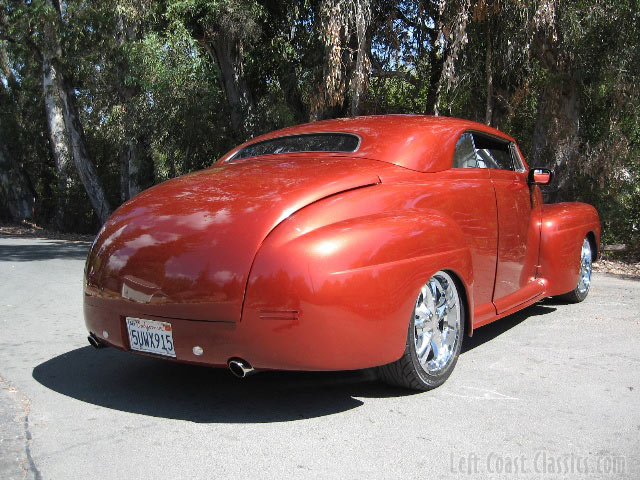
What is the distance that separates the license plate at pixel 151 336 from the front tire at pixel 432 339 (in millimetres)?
1204

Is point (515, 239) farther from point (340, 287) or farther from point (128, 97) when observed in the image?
point (128, 97)

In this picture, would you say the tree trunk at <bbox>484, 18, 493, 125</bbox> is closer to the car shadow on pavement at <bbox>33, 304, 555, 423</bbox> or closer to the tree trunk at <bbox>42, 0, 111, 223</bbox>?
the car shadow on pavement at <bbox>33, 304, 555, 423</bbox>

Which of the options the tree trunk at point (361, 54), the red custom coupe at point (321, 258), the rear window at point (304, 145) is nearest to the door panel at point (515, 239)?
the red custom coupe at point (321, 258)

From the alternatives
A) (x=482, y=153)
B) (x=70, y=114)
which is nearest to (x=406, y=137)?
(x=482, y=153)

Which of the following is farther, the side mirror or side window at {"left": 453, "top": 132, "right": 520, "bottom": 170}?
the side mirror

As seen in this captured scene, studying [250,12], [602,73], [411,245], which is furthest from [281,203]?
[250,12]

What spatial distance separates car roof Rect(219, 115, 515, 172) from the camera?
4129mm

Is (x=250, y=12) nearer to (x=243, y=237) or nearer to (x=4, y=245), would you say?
(x=4, y=245)

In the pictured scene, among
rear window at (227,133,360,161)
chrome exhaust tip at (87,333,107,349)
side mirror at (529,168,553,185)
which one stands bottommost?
chrome exhaust tip at (87,333,107,349)

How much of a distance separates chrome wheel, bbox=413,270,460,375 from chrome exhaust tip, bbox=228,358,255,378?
3.24 ft

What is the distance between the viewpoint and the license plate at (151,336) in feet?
11.3

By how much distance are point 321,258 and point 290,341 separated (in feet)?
1.42

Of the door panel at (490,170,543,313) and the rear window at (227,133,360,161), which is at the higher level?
the rear window at (227,133,360,161)

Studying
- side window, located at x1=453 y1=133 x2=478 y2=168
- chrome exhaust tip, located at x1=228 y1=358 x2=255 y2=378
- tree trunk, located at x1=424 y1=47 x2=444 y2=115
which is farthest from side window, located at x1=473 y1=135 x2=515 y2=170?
tree trunk, located at x1=424 y1=47 x2=444 y2=115
